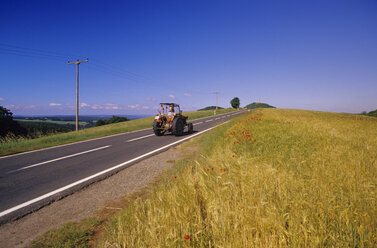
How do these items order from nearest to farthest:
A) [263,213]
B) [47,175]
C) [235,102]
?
[263,213], [47,175], [235,102]

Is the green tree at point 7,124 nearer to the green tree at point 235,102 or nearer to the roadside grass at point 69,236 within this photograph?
the roadside grass at point 69,236

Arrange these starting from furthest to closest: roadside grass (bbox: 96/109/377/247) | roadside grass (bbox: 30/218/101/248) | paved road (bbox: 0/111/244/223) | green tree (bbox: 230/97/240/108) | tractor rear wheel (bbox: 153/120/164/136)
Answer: green tree (bbox: 230/97/240/108) → tractor rear wheel (bbox: 153/120/164/136) → paved road (bbox: 0/111/244/223) → roadside grass (bbox: 30/218/101/248) → roadside grass (bbox: 96/109/377/247)

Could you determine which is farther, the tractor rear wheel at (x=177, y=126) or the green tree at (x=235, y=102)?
the green tree at (x=235, y=102)

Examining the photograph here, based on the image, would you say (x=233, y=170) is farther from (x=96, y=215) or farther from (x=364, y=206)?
(x=96, y=215)

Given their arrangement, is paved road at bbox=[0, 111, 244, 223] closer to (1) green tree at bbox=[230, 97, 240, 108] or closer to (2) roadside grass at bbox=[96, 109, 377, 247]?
(2) roadside grass at bbox=[96, 109, 377, 247]

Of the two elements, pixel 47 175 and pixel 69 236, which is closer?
pixel 69 236

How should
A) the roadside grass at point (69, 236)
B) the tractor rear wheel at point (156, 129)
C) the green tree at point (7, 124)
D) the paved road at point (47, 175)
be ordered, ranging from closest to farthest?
the roadside grass at point (69, 236) → the paved road at point (47, 175) → the tractor rear wheel at point (156, 129) → the green tree at point (7, 124)

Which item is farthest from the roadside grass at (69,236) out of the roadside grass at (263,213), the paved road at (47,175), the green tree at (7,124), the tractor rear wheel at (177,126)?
the green tree at (7,124)

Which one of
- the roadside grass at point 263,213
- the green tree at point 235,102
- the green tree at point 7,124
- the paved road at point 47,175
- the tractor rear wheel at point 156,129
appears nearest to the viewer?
the roadside grass at point 263,213

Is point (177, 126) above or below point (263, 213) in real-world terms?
above

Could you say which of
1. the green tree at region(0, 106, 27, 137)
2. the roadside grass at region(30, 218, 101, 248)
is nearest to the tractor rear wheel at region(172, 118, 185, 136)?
the roadside grass at region(30, 218, 101, 248)

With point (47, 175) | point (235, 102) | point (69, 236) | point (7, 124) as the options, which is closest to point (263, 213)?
point (69, 236)

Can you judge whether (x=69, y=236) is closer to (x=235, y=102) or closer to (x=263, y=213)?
(x=263, y=213)

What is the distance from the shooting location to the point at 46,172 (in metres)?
4.58
